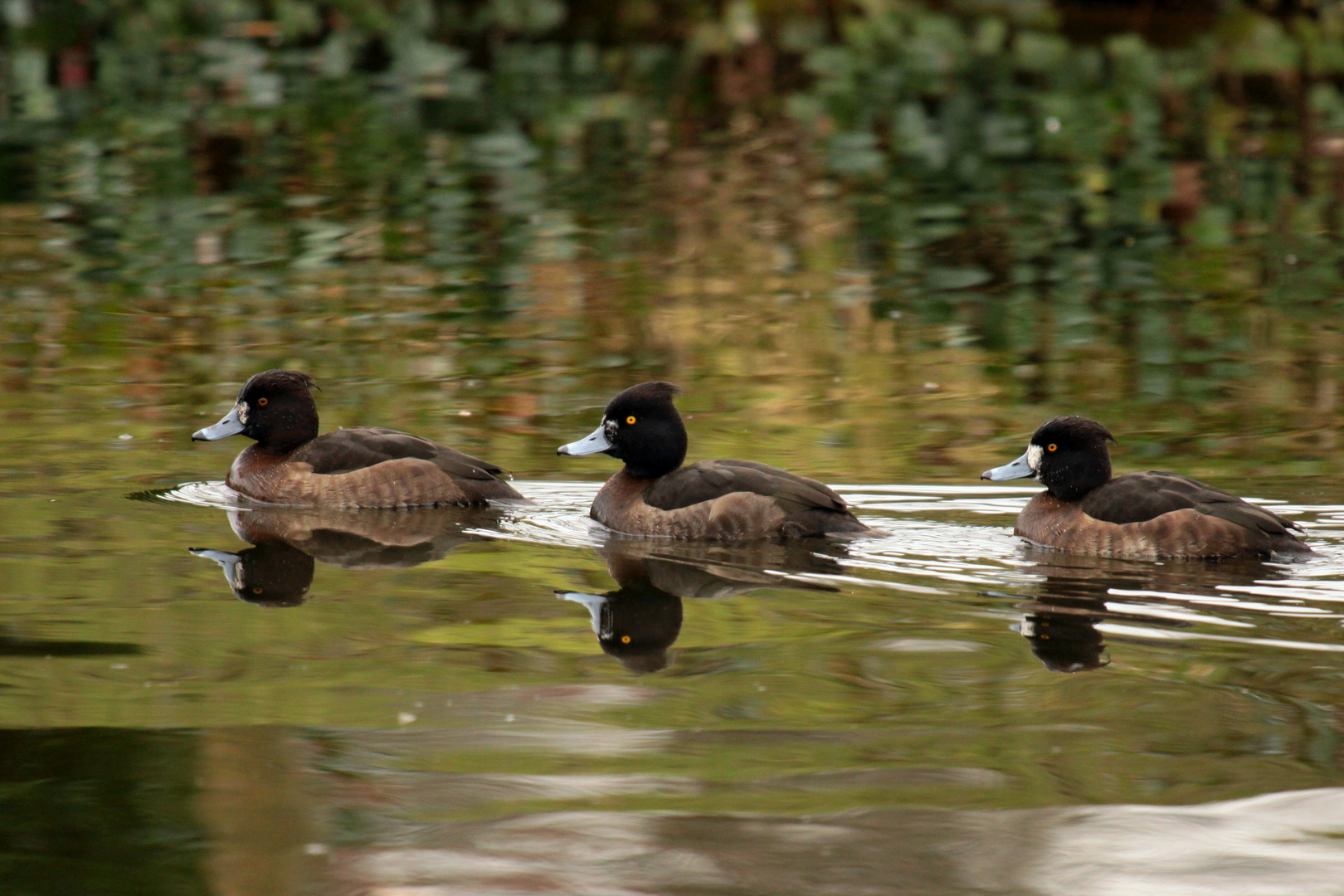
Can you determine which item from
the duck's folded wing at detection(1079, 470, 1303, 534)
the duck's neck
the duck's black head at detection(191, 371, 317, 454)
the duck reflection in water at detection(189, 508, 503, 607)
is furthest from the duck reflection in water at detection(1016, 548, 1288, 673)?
the duck's black head at detection(191, 371, 317, 454)

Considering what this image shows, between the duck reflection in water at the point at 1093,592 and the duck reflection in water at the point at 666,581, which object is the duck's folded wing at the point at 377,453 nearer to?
the duck reflection in water at the point at 666,581

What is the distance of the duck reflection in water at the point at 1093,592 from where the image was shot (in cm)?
738

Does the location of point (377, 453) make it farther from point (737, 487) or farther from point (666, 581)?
point (666, 581)

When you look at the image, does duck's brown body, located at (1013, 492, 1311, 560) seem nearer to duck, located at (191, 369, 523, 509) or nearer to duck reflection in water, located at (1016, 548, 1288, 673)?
duck reflection in water, located at (1016, 548, 1288, 673)

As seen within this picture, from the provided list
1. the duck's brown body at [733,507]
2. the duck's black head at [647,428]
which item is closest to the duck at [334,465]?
the duck's black head at [647,428]

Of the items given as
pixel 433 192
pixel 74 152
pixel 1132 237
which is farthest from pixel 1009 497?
pixel 74 152

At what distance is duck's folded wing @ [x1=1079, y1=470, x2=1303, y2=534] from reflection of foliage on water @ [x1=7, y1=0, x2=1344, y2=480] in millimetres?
1668

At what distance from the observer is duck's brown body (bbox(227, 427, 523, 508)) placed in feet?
33.0

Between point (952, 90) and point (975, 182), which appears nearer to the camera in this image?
point (975, 182)

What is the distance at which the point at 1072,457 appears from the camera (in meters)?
9.48

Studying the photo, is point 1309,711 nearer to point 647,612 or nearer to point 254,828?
point 647,612

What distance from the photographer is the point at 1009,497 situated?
10.4 metres

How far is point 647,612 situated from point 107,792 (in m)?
2.79

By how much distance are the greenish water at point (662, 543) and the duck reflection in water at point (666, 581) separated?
1.5 inches
